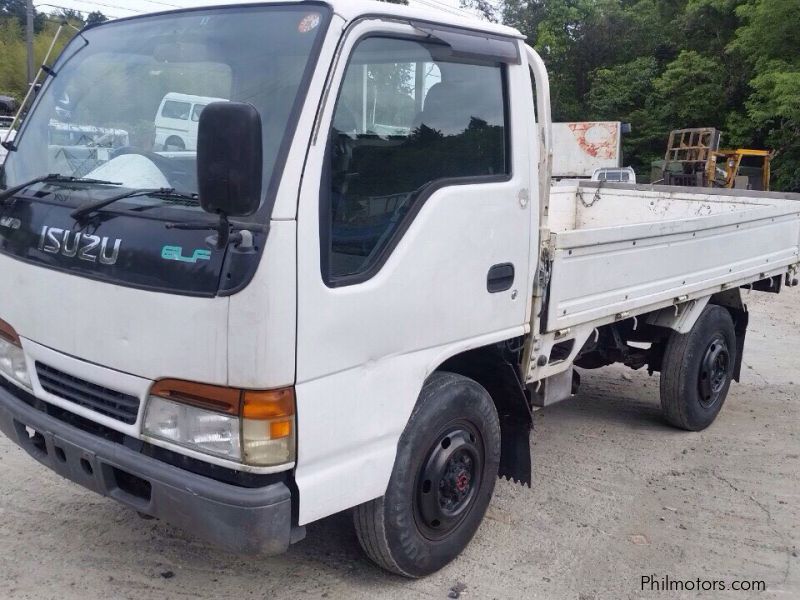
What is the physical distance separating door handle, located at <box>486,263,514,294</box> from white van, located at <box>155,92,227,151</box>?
1.29 m

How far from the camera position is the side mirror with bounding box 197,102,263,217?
91.4 inches

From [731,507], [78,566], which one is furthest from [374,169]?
[731,507]

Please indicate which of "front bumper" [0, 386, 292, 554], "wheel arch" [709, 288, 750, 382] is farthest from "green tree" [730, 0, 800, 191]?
"front bumper" [0, 386, 292, 554]

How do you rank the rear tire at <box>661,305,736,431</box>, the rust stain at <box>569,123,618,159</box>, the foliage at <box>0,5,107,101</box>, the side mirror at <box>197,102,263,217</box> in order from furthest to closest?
the foliage at <box>0,5,107,101</box>
the rust stain at <box>569,123,618,159</box>
the rear tire at <box>661,305,736,431</box>
the side mirror at <box>197,102,263,217</box>

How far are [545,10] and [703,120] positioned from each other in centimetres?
885

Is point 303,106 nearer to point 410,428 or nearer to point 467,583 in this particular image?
point 410,428

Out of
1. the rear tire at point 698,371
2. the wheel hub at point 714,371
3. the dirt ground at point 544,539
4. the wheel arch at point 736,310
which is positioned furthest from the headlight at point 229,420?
the wheel arch at point 736,310

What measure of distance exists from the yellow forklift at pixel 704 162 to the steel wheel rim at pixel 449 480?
676 inches

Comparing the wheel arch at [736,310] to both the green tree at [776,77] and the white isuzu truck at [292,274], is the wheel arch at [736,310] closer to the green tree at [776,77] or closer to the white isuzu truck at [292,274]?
the white isuzu truck at [292,274]

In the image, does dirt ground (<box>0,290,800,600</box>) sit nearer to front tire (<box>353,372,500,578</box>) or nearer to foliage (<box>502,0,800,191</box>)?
front tire (<box>353,372,500,578</box>)

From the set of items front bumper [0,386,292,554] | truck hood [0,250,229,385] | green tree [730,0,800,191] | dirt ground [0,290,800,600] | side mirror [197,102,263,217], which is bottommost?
dirt ground [0,290,800,600]

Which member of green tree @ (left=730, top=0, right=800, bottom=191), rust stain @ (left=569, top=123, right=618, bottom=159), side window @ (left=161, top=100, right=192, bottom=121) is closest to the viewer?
side window @ (left=161, top=100, right=192, bottom=121)

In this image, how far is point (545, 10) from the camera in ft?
106

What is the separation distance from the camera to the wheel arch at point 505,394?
3.61m
